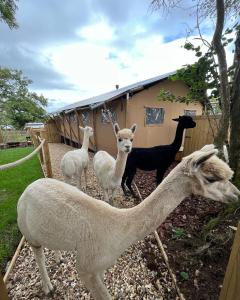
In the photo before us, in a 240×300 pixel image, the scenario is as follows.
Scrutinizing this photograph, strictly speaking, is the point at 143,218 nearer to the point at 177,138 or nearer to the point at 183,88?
the point at 177,138

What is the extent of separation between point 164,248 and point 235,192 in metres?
1.95

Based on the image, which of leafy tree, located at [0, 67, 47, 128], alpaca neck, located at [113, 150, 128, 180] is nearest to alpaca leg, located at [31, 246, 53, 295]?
alpaca neck, located at [113, 150, 128, 180]

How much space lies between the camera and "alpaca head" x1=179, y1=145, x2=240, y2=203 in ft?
4.60

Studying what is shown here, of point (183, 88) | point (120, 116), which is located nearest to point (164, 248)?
point (120, 116)

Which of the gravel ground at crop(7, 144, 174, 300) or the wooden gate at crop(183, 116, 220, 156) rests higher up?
the wooden gate at crop(183, 116, 220, 156)

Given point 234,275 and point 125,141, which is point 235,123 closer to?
point 125,141

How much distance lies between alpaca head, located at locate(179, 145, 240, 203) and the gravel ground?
1622 millimetres

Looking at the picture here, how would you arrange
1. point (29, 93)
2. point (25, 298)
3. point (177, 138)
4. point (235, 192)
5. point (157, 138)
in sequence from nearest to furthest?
point (235, 192) < point (25, 298) < point (177, 138) < point (157, 138) < point (29, 93)

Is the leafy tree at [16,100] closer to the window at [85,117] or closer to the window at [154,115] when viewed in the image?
the window at [85,117]

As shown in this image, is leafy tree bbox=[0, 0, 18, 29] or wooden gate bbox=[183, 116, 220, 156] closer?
wooden gate bbox=[183, 116, 220, 156]

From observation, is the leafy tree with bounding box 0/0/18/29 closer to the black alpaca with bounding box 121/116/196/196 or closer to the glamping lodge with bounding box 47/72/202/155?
the glamping lodge with bounding box 47/72/202/155

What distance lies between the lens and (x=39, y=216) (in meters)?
1.77

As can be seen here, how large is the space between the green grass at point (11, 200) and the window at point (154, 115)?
18.9ft

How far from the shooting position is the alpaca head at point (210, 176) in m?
1.40
